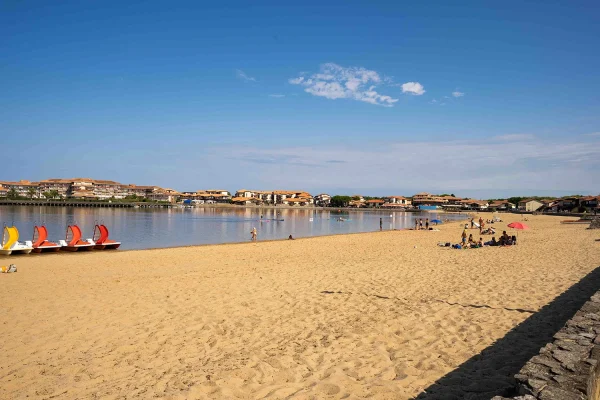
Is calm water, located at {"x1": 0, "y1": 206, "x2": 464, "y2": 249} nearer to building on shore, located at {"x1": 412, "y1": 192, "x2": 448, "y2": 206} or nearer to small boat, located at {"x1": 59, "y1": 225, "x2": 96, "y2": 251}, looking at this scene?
small boat, located at {"x1": 59, "y1": 225, "x2": 96, "y2": 251}

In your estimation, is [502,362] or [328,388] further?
[502,362]

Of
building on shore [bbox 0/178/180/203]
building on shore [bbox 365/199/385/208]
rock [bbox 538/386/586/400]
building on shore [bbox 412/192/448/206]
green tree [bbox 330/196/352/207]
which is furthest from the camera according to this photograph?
green tree [bbox 330/196/352/207]

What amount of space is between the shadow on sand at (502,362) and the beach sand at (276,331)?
0.03 m

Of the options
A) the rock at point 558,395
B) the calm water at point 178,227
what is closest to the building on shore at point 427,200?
the calm water at point 178,227

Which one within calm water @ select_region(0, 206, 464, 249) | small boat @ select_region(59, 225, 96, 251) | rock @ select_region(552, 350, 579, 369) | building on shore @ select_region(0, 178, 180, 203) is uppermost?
building on shore @ select_region(0, 178, 180, 203)

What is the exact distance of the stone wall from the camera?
3.29m

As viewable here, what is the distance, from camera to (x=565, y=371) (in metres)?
3.66

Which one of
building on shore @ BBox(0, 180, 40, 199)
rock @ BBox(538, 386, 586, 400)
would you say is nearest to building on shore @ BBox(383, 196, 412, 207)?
building on shore @ BBox(0, 180, 40, 199)

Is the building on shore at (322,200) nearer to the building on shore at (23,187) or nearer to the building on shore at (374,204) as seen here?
the building on shore at (374,204)

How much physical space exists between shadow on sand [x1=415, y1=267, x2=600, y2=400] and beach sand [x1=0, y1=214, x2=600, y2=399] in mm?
29

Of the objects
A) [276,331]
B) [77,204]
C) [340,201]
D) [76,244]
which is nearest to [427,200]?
[340,201]

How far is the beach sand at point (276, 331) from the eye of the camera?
504 cm

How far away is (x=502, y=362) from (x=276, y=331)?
148 inches

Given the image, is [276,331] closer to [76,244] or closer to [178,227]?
[76,244]
